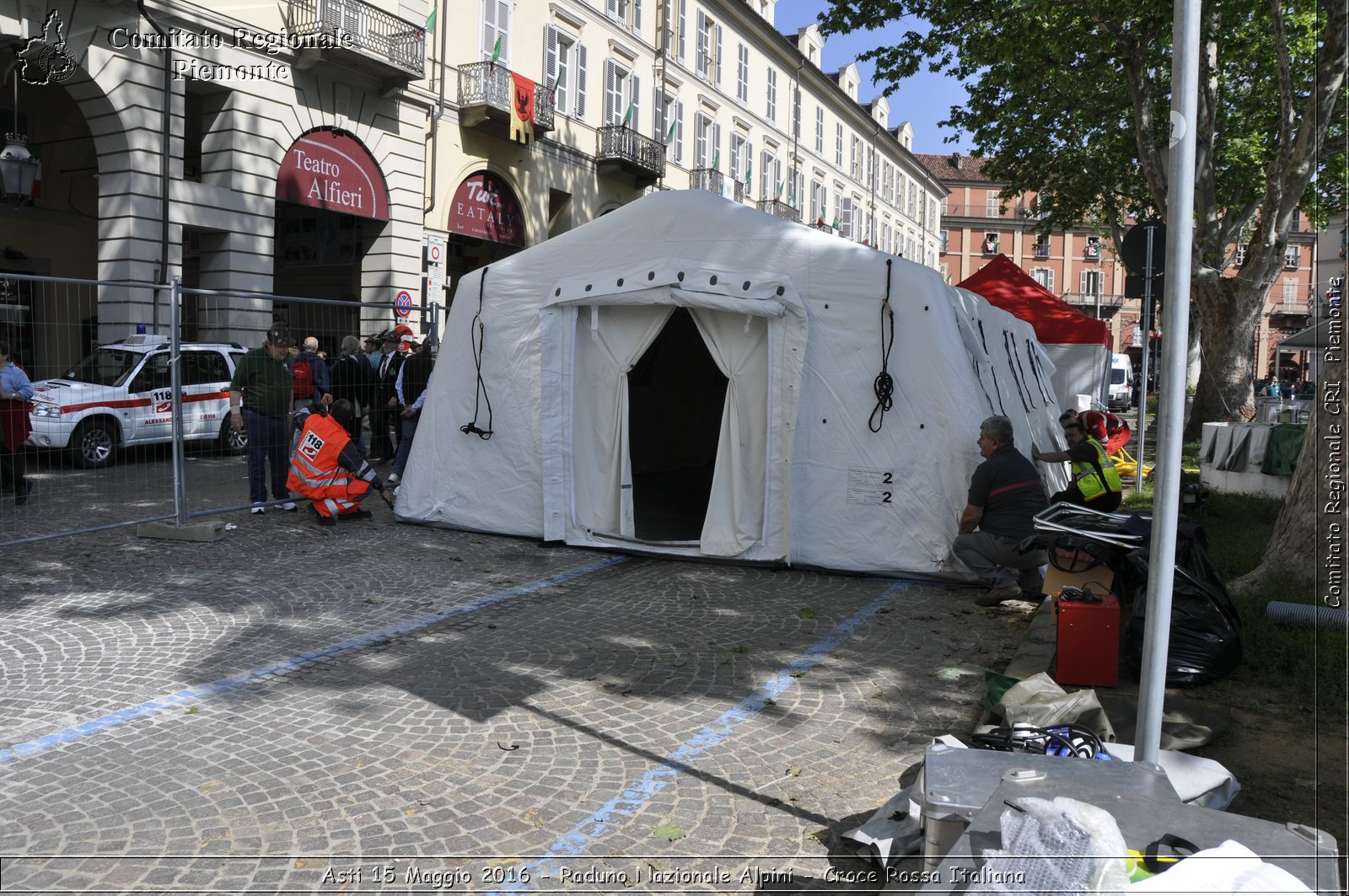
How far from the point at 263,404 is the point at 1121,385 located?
49232 mm

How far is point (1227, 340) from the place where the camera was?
20016 millimetres

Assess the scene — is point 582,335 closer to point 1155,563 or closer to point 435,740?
point 435,740

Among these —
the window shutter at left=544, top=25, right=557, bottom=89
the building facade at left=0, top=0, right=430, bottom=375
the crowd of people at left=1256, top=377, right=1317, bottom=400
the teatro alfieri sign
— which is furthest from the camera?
the window shutter at left=544, top=25, right=557, bottom=89

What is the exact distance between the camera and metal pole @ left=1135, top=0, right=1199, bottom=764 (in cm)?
321

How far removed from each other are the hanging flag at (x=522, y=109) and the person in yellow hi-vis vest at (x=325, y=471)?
15.7 m

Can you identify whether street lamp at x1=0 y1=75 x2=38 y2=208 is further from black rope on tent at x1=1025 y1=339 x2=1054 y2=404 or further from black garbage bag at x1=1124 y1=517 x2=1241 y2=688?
black garbage bag at x1=1124 y1=517 x2=1241 y2=688

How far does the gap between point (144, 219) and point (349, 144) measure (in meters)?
4.83

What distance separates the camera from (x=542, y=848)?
350 cm

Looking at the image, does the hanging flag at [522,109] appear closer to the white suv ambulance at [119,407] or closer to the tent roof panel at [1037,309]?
the tent roof panel at [1037,309]

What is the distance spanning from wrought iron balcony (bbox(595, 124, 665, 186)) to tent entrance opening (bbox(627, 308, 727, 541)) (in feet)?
53.8

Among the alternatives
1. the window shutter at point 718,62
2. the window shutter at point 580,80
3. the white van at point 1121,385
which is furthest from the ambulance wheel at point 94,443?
the white van at point 1121,385

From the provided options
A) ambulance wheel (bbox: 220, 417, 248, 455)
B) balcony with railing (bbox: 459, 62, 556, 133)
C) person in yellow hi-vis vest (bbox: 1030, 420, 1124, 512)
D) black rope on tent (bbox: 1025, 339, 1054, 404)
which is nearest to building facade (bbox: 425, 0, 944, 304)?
balcony with railing (bbox: 459, 62, 556, 133)

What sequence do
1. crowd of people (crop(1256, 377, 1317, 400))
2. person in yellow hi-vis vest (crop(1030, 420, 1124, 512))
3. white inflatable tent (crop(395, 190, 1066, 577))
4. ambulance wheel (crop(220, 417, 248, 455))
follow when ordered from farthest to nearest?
crowd of people (crop(1256, 377, 1317, 400)) → ambulance wheel (crop(220, 417, 248, 455)) → person in yellow hi-vis vest (crop(1030, 420, 1124, 512)) → white inflatable tent (crop(395, 190, 1066, 577))

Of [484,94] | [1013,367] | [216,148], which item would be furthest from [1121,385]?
[216,148]
